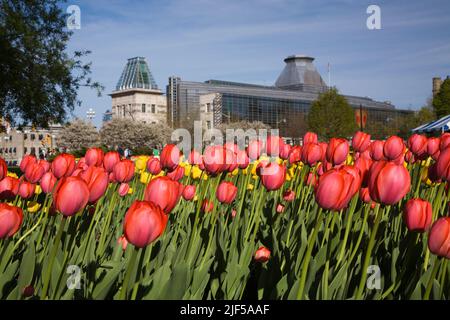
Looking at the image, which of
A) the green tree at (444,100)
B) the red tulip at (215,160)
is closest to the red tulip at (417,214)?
the red tulip at (215,160)

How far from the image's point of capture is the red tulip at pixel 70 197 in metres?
1.36

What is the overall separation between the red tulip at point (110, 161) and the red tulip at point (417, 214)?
58.6 inches

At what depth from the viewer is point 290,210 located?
2.74 metres

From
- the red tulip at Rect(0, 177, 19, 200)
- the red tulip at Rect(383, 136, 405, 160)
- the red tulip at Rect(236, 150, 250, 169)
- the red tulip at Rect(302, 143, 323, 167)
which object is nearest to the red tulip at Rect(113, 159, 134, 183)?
the red tulip at Rect(0, 177, 19, 200)

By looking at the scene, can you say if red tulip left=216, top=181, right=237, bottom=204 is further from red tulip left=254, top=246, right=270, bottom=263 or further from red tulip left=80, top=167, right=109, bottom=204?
red tulip left=80, top=167, right=109, bottom=204

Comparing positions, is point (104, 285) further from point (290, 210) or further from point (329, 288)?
point (290, 210)

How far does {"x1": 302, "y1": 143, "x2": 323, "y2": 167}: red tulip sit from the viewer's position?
2492mm

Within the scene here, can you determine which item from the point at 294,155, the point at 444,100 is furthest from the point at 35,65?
the point at 444,100

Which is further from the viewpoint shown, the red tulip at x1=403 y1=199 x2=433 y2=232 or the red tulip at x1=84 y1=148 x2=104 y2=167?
the red tulip at x1=84 y1=148 x2=104 y2=167

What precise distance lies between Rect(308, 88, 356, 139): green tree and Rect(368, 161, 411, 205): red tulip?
53.6m

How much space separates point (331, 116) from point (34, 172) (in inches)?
2115

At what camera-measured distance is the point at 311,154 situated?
Answer: 250 centimetres

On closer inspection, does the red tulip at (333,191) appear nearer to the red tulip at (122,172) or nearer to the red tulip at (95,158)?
the red tulip at (122,172)
